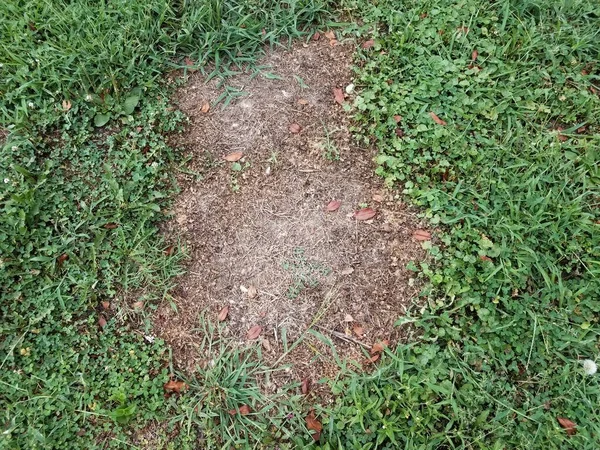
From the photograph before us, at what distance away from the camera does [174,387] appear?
2.60 metres

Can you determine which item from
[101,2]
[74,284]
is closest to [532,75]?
[101,2]

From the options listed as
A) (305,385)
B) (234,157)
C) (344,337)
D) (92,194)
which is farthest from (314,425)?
(92,194)

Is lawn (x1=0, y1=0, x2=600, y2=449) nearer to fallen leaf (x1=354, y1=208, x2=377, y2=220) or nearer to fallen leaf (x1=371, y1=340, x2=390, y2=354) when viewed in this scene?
fallen leaf (x1=371, y1=340, x2=390, y2=354)

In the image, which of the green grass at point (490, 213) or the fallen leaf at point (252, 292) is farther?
the fallen leaf at point (252, 292)

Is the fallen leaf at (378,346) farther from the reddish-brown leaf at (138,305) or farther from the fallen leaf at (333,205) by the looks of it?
the reddish-brown leaf at (138,305)

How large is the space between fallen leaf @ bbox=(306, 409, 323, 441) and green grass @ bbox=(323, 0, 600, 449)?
68 mm

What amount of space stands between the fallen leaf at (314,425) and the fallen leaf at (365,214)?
3.72 feet

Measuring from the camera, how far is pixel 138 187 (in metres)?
2.92

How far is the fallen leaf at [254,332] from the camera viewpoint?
2.72m

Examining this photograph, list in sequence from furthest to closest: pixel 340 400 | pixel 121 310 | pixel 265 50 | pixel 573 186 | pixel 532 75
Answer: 1. pixel 265 50
2. pixel 532 75
3. pixel 573 186
4. pixel 121 310
5. pixel 340 400

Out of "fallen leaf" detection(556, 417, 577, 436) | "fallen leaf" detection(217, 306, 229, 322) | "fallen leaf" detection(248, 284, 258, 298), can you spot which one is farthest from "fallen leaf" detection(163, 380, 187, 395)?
"fallen leaf" detection(556, 417, 577, 436)

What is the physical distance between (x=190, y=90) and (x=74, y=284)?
1415mm

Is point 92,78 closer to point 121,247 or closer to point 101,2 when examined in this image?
point 101,2

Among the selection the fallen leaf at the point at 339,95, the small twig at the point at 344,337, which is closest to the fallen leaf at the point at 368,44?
the fallen leaf at the point at 339,95
